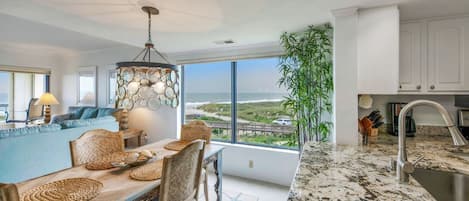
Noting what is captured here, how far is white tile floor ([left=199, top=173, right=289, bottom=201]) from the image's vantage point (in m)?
2.86

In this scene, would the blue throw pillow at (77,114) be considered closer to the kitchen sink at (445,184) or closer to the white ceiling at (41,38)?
the white ceiling at (41,38)

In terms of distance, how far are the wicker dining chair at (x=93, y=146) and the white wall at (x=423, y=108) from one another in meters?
2.71

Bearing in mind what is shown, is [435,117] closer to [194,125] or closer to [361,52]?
[361,52]

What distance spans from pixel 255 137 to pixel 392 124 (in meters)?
1.93

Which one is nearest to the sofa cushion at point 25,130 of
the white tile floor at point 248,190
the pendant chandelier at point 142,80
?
the pendant chandelier at point 142,80

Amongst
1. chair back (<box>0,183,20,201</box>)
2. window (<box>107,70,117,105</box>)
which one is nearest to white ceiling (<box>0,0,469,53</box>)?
chair back (<box>0,183,20,201</box>)

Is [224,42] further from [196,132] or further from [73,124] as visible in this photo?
[73,124]

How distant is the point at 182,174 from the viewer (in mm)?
1590

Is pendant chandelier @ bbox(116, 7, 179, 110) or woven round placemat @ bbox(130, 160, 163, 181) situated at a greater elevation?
pendant chandelier @ bbox(116, 7, 179, 110)

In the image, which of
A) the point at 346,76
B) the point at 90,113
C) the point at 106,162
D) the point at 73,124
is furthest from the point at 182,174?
the point at 90,113

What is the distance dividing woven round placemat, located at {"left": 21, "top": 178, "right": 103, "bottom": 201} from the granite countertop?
48.2 inches

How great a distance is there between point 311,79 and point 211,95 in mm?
1977

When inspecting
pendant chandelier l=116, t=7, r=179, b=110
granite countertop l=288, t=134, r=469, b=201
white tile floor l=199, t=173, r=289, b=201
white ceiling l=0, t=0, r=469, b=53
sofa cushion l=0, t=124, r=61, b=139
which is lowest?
white tile floor l=199, t=173, r=289, b=201

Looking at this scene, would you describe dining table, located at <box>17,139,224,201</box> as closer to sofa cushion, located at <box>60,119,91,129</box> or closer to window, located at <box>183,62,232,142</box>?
sofa cushion, located at <box>60,119,91,129</box>
